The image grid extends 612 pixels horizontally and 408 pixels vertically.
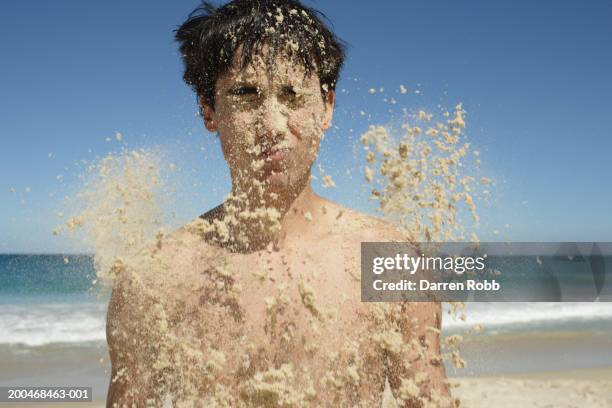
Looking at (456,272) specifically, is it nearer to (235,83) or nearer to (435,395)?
(435,395)

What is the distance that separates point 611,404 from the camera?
700cm

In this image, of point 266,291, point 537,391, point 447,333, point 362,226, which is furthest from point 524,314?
point 266,291

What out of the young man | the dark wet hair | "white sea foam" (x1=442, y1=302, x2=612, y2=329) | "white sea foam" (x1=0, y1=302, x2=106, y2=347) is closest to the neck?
the young man

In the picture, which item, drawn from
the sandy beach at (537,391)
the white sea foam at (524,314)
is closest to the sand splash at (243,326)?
the sandy beach at (537,391)

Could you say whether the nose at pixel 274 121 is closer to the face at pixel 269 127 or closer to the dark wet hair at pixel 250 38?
the face at pixel 269 127

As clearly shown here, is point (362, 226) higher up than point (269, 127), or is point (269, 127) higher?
point (269, 127)

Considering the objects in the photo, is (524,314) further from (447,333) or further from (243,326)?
(243,326)

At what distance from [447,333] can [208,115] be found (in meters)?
10.9

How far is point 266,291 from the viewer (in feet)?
6.86

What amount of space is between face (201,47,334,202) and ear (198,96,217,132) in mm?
179

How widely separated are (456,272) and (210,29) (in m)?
1.43

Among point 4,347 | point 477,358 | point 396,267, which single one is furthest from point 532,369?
point 4,347

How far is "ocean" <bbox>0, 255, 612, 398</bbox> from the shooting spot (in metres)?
8.55

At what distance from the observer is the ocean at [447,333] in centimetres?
855
